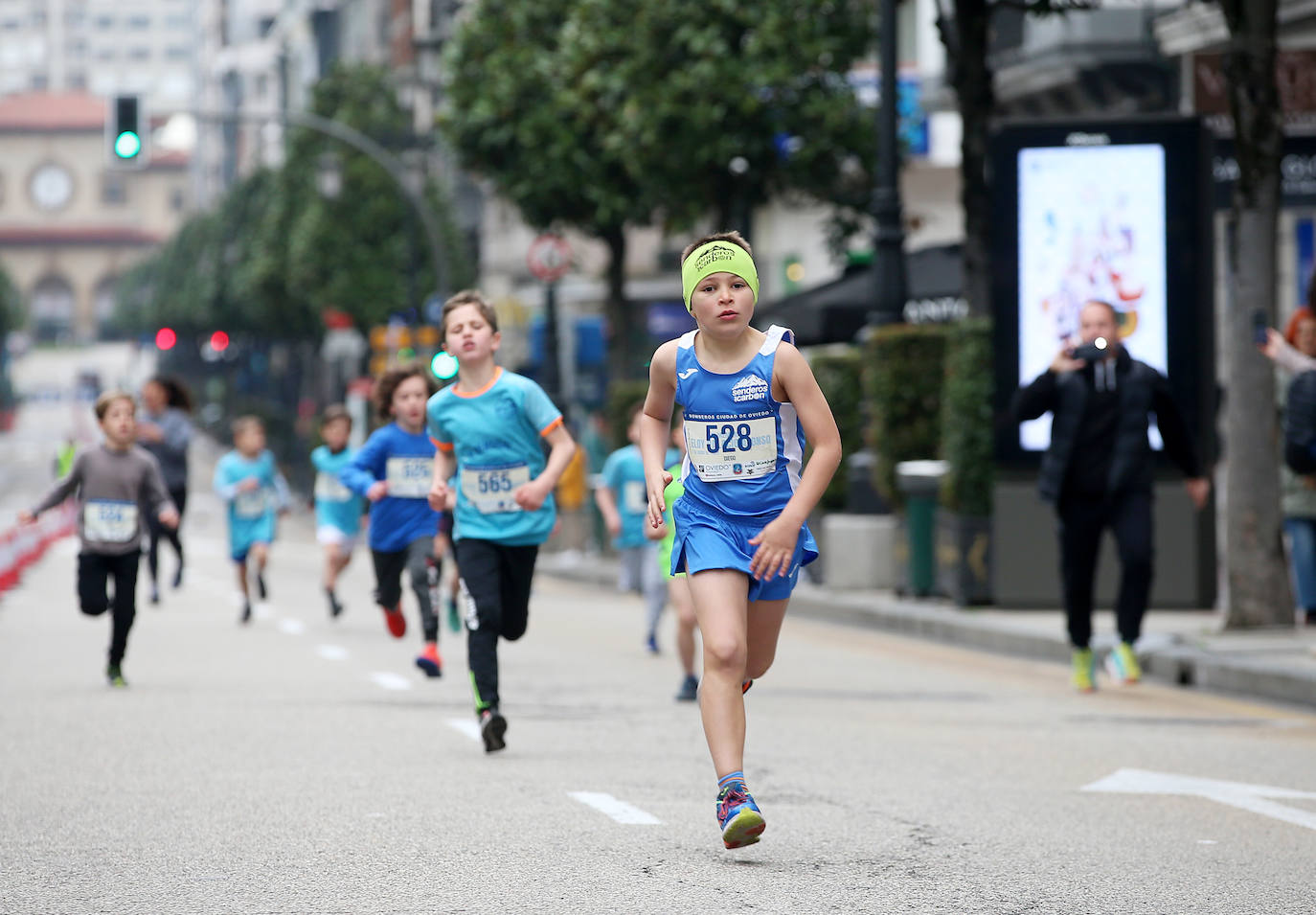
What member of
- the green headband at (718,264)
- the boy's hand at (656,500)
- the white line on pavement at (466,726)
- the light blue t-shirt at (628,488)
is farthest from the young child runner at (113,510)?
the green headband at (718,264)

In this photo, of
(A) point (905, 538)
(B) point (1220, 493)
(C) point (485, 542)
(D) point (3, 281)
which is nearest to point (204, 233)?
(D) point (3, 281)

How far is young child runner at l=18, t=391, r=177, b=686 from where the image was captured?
42.0ft

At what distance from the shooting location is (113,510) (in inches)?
505

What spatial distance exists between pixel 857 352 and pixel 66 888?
16411 millimetres

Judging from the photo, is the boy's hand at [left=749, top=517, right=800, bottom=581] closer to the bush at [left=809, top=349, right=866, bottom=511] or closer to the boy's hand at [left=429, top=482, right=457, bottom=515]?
the boy's hand at [left=429, top=482, right=457, bottom=515]

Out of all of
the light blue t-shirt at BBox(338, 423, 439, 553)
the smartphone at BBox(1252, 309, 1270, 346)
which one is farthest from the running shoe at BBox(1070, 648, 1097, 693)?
the light blue t-shirt at BBox(338, 423, 439, 553)

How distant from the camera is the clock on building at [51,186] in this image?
18438 centimetres

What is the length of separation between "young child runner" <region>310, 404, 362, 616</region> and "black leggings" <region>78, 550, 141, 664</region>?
17.6 feet

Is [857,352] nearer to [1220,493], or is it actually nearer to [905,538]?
[905,538]

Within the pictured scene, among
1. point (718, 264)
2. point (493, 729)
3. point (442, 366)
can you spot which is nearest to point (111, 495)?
point (442, 366)

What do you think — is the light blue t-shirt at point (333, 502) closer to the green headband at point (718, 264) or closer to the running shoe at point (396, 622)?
the running shoe at point (396, 622)

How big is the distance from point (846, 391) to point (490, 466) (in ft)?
41.9

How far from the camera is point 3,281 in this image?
126 meters

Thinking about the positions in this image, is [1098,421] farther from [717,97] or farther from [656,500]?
[717,97]
